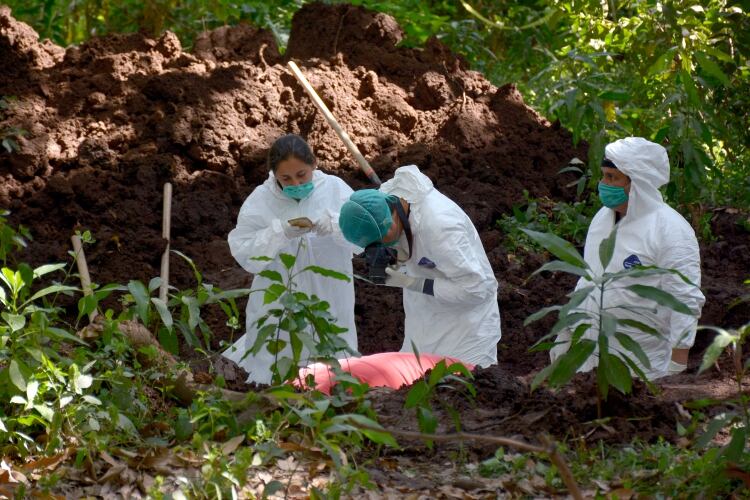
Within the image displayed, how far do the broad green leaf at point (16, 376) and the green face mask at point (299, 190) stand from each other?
3.07 metres

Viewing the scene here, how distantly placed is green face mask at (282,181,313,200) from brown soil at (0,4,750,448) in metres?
1.56

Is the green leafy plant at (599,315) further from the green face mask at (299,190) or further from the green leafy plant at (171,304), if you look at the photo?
the green face mask at (299,190)

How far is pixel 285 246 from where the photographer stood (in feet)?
24.6

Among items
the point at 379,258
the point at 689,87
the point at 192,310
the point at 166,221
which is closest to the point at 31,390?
the point at 192,310

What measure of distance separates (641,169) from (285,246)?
222cm

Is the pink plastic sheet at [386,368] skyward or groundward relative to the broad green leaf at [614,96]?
groundward

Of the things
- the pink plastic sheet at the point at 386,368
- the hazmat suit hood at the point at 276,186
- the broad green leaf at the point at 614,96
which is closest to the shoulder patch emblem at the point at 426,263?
the pink plastic sheet at the point at 386,368

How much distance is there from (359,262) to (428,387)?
5020mm

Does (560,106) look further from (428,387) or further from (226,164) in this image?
(428,387)

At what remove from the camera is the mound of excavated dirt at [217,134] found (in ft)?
31.4

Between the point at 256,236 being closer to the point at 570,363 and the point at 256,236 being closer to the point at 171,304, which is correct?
the point at 171,304

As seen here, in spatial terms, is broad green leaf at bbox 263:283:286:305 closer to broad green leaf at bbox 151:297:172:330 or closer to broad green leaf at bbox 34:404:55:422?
broad green leaf at bbox 151:297:172:330

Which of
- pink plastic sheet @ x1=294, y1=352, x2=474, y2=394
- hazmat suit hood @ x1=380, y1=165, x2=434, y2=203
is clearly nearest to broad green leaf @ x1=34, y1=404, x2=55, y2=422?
pink plastic sheet @ x1=294, y1=352, x2=474, y2=394

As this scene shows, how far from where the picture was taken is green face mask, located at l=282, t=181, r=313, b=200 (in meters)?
7.28
